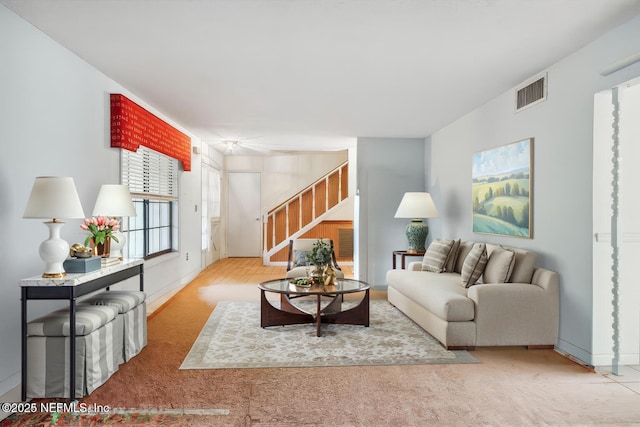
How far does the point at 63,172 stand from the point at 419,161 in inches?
224

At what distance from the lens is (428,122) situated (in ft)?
21.9

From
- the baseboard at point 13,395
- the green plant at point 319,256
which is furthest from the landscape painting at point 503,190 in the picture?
the baseboard at point 13,395

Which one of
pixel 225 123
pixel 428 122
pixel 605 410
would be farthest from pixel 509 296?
pixel 225 123

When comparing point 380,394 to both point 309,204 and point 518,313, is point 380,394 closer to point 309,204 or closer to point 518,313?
point 518,313

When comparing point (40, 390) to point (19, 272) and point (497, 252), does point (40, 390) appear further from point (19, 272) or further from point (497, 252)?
point (497, 252)

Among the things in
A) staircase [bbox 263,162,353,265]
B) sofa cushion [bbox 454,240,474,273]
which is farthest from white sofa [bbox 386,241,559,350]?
staircase [bbox 263,162,353,265]

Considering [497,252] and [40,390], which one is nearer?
[40,390]

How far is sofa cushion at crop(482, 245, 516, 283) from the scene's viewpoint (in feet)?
14.1

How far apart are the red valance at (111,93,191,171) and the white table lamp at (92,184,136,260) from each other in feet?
2.95

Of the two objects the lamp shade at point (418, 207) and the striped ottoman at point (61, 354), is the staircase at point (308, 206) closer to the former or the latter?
the lamp shade at point (418, 207)

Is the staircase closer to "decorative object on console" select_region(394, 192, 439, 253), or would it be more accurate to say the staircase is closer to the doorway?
"decorative object on console" select_region(394, 192, 439, 253)

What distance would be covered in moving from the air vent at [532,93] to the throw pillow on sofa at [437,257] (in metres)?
1.84

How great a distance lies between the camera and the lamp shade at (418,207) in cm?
666

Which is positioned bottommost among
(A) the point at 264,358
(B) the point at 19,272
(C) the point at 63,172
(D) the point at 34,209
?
(A) the point at 264,358
